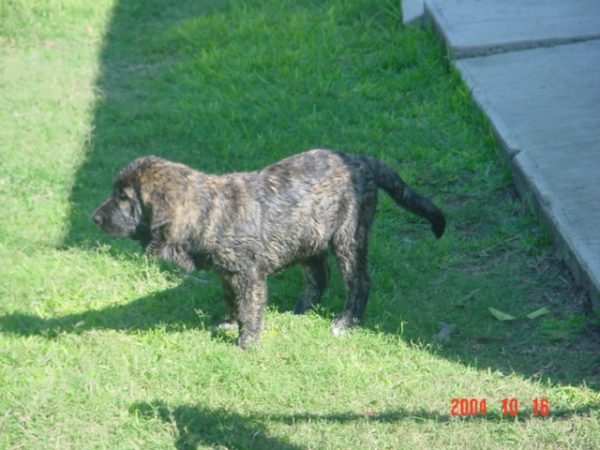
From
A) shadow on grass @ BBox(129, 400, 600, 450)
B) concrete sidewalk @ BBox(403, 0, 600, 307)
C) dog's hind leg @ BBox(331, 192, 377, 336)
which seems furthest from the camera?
concrete sidewalk @ BBox(403, 0, 600, 307)

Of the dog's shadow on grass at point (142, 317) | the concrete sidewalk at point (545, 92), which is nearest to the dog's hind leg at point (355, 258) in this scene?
the dog's shadow on grass at point (142, 317)

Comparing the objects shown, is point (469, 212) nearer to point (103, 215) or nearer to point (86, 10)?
point (103, 215)

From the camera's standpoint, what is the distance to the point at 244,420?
496 cm

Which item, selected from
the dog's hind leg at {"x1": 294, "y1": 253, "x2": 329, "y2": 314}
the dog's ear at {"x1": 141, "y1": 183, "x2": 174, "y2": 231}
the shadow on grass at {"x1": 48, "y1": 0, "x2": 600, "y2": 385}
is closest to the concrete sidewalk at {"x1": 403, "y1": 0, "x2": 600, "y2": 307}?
the shadow on grass at {"x1": 48, "y1": 0, "x2": 600, "y2": 385}

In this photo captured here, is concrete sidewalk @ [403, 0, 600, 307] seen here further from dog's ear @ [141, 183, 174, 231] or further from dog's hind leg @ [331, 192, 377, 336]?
dog's ear @ [141, 183, 174, 231]

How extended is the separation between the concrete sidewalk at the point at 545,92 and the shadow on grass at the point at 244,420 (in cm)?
149

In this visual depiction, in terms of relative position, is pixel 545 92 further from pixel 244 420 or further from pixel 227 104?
pixel 244 420

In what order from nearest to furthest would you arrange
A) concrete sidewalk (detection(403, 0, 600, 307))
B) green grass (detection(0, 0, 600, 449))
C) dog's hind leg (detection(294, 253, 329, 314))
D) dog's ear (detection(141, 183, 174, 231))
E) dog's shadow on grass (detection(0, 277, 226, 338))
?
1. green grass (detection(0, 0, 600, 449))
2. dog's ear (detection(141, 183, 174, 231))
3. dog's shadow on grass (detection(0, 277, 226, 338))
4. dog's hind leg (detection(294, 253, 329, 314))
5. concrete sidewalk (detection(403, 0, 600, 307))

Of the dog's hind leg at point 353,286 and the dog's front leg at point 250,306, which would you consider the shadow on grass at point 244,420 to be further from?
the dog's hind leg at point 353,286

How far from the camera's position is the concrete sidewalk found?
248 inches

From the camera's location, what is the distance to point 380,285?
641 centimetres

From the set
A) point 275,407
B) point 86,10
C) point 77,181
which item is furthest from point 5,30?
point 275,407
